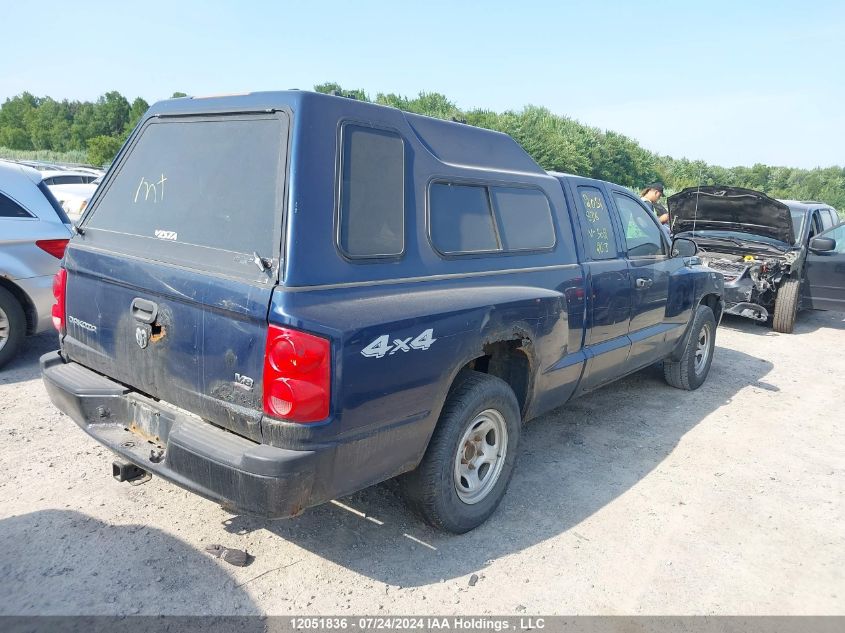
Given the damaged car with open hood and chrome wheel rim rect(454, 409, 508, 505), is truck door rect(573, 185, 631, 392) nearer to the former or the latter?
chrome wheel rim rect(454, 409, 508, 505)

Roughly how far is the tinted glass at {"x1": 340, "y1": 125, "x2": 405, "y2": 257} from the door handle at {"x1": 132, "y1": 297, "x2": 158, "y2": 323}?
2.96 feet

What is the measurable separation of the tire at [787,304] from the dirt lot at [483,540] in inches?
182

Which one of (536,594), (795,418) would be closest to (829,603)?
(536,594)

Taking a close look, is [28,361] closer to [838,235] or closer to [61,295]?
[61,295]

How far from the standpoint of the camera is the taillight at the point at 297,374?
2283 millimetres

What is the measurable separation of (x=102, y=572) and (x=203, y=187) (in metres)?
1.80

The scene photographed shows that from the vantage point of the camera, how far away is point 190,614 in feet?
8.24

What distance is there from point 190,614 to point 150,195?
1.95m

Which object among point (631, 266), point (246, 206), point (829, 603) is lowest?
point (829, 603)

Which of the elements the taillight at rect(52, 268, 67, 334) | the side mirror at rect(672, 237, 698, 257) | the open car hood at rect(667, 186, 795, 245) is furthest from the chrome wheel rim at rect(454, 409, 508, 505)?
the open car hood at rect(667, 186, 795, 245)

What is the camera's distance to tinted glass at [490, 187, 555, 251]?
347cm

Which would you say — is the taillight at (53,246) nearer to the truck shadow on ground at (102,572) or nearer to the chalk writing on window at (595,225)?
the truck shadow on ground at (102,572)

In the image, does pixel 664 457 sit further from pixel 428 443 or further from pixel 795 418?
pixel 428 443

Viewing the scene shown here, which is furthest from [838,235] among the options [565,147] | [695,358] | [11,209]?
[565,147]
